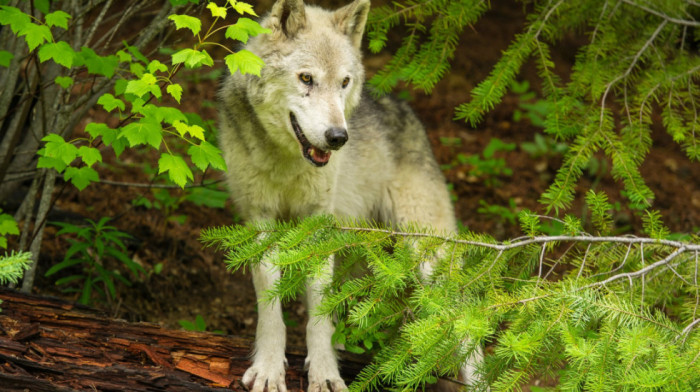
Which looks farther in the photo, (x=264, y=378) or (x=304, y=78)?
(x=304, y=78)

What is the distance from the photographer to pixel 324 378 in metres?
4.19

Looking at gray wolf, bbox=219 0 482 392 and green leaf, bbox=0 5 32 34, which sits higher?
green leaf, bbox=0 5 32 34

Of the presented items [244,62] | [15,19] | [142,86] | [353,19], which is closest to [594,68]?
[353,19]

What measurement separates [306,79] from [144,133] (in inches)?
47.9

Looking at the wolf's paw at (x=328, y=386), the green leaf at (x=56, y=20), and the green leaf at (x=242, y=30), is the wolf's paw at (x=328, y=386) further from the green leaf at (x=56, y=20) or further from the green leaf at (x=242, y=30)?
the green leaf at (x=56, y=20)

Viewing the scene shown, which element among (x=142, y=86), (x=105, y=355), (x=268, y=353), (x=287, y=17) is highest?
(x=142, y=86)

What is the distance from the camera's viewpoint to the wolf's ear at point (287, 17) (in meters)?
4.33

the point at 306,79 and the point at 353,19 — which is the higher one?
the point at 353,19

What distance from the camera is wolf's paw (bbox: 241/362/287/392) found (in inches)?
161

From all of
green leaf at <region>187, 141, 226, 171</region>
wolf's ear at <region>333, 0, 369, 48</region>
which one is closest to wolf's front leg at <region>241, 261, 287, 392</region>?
green leaf at <region>187, 141, 226, 171</region>

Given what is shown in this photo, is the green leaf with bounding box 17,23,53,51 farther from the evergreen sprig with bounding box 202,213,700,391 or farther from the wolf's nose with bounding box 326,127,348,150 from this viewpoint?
the wolf's nose with bounding box 326,127,348,150

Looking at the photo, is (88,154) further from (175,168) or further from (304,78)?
(304,78)

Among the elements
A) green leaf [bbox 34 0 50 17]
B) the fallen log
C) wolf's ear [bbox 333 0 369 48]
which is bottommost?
the fallen log

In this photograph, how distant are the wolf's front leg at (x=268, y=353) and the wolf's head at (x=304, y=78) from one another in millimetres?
875
